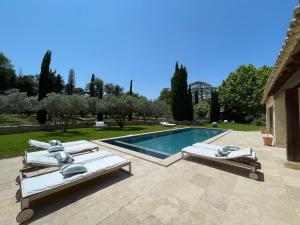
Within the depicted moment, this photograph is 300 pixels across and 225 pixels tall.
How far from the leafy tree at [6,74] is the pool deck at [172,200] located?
37980 millimetres

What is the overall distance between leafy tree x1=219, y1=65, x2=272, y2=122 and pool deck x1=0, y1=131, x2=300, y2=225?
23520 millimetres

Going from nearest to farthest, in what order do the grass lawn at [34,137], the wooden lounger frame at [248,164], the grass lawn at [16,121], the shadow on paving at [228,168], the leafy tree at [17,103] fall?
1. the wooden lounger frame at [248,164]
2. the shadow on paving at [228,168]
3. the grass lawn at [34,137]
4. the leafy tree at [17,103]
5. the grass lawn at [16,121]

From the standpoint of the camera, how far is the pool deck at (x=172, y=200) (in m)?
2.31

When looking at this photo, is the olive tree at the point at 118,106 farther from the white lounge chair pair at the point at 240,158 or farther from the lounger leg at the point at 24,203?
the lounger leg at the point at 24,203

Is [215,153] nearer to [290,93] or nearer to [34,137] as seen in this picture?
[290,93]

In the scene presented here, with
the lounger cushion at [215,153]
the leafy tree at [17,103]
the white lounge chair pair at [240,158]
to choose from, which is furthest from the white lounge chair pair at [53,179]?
the leafy tree at [17,103]

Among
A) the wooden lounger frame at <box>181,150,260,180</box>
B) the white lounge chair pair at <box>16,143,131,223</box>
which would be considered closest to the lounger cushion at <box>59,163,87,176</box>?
the white lounge chair pair at <box>16,143,131,223</box>

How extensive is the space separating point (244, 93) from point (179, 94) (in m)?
11.3

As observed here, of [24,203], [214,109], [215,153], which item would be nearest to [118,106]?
[215,153]

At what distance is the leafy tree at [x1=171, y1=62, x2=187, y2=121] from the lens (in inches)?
976

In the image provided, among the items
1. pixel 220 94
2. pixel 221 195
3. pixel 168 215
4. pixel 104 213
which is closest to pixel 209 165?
pixel 221 195

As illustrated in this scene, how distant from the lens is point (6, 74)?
99.9 ft

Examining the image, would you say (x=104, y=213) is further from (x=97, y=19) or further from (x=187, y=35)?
(x=187, y=35)

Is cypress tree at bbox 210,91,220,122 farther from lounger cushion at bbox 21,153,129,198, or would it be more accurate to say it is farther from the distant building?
lounger cushion at bbox 21,153,129,198
